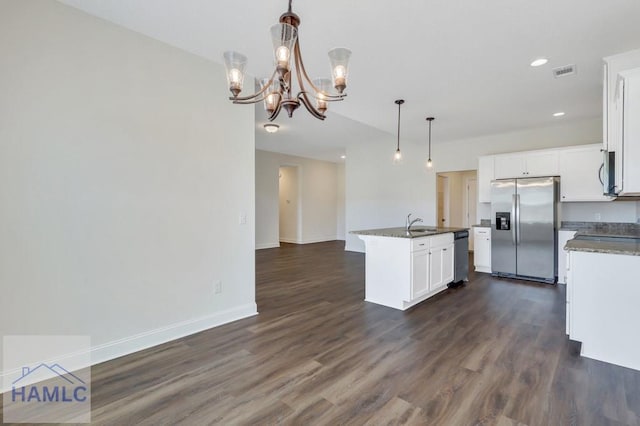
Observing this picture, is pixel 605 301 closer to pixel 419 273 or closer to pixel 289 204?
pixel 419 273

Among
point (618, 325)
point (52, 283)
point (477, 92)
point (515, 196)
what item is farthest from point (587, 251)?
point (52, 283)

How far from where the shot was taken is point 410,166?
285 inches

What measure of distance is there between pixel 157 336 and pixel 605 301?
3.71m

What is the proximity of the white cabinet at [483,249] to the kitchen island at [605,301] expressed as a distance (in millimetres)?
3015

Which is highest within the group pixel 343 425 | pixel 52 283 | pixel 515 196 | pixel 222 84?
pixel 222 84

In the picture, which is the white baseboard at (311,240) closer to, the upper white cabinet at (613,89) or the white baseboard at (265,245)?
the white baseboard at (265,245)

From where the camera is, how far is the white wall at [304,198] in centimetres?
854

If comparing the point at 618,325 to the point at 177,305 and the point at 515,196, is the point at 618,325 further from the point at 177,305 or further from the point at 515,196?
the point at 177,305

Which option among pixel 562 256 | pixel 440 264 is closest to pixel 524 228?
pixel 562 256

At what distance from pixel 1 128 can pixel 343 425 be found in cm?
278

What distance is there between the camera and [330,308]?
142 inches

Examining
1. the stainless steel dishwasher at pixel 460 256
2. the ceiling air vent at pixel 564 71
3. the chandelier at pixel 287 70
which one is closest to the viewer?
the chandelier at pixel 287 70

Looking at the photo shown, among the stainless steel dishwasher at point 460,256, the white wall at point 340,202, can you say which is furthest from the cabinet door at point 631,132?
the white wall at point 340,202

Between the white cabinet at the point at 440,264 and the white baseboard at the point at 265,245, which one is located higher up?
the white cabinet at the point at 440,264
